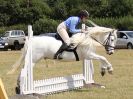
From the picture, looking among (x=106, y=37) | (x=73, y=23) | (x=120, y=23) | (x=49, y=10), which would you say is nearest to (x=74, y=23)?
(x=73, y=23)

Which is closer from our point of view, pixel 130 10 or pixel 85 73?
pixel 85 73

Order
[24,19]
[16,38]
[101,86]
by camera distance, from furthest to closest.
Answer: [24,19], [16,38], [101,86]

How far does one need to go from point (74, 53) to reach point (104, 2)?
6371 cm

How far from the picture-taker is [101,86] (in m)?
14.6

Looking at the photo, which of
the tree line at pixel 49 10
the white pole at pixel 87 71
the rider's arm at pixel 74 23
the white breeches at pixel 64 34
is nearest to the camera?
the rider's arm at pixel 74 23

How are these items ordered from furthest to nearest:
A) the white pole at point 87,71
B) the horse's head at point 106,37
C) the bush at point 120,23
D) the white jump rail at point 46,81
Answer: the bush at point 120,23 < the white pole at point 87,71 < the horse's head at point 106,37 < the white jump rail at point 46,81

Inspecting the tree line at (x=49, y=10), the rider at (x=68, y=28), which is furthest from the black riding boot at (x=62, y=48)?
the tree line at (x=49, y=10)

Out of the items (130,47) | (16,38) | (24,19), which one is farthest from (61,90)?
(24,19)

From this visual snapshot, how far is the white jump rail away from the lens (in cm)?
1183

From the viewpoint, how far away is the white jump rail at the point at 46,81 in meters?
11.8

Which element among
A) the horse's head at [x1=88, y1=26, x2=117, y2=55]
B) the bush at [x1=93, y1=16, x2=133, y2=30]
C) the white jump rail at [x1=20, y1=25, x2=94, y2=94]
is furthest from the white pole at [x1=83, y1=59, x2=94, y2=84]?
the bush at [x1=93, y1=16, x2=133, y2=30]

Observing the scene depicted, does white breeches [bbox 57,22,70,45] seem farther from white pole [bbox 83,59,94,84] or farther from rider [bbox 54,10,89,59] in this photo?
white pole [bbox 83,59,94,84]

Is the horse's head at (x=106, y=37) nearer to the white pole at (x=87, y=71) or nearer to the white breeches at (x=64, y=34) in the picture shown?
the white pole at (x=87, y=71)

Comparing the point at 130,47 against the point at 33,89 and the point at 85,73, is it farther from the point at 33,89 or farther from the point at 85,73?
the point at 33,89
